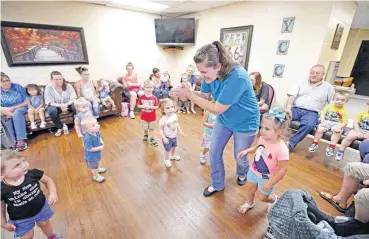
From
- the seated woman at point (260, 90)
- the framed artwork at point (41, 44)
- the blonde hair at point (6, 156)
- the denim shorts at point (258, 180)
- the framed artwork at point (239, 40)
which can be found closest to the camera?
the blonde hair at point (6, 156)

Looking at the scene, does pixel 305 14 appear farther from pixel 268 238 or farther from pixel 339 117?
pixel 268 238

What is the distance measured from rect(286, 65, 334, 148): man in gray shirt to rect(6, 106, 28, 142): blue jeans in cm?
415

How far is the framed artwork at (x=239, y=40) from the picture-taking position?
3898mm

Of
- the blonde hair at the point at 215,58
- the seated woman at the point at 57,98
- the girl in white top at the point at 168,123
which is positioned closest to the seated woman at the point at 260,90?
the girl in white top at the point at 168,123

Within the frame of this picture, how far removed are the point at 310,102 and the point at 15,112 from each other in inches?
178

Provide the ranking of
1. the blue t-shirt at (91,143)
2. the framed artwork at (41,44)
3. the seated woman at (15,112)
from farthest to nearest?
the framed artwork at (41,44) → the seated woman at (15,112) → the blue t-shirt at (91,143)

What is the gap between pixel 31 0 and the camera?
3418 mm

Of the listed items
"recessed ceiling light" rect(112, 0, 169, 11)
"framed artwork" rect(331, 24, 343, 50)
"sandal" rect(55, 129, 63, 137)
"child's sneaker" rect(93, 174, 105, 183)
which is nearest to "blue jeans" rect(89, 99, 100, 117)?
"sandal" rect(55, 129, 63, 137)

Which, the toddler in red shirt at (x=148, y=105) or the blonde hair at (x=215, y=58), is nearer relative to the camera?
the blonde hair at (x=215, y=58)

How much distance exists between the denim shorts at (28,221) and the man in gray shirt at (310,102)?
9.71 feet

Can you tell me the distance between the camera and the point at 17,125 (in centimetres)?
272

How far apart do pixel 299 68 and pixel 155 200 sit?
3.32m

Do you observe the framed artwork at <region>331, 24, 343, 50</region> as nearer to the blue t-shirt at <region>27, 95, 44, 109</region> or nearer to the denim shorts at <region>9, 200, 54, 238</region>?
the denim shorts at <region>9, 200, 54, 238</region>

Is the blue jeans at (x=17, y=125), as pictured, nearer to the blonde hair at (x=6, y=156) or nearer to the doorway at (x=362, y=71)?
the blonde hair at (x=6, y=156)
